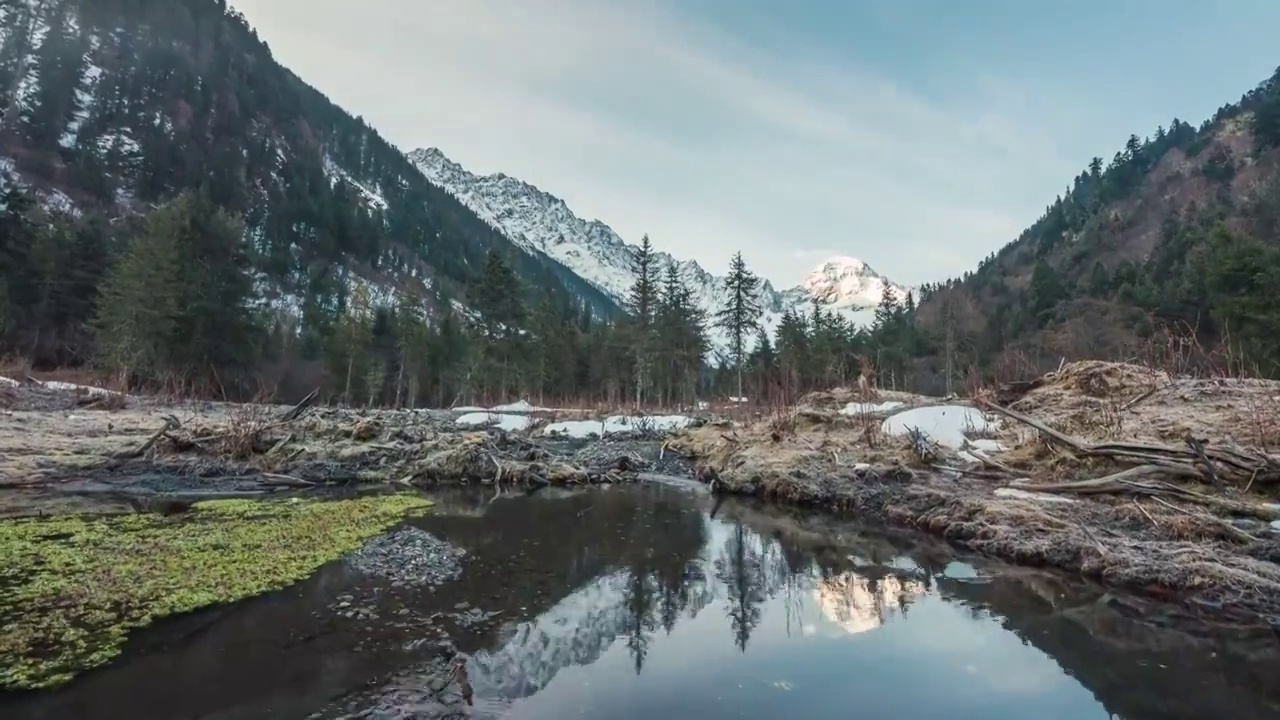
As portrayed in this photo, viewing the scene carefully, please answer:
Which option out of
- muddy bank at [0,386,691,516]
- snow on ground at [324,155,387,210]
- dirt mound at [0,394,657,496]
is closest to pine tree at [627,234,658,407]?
A: muddy bank at [0,386,691,516]

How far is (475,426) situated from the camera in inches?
899

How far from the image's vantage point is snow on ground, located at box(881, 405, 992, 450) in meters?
14.6

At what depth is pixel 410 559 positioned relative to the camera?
7664 millimetres

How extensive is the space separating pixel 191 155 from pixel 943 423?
126 metres

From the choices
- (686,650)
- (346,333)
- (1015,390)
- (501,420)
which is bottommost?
(686,650)

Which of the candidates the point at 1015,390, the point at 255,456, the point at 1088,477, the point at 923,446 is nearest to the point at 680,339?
the point at 1015,390

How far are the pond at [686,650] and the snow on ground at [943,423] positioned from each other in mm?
6801

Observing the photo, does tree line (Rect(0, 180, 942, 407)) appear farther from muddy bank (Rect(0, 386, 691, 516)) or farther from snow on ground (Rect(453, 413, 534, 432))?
snow on ground (Rect(453, 413, 534, 432))

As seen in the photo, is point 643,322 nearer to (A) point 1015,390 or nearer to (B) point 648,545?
(A) point 1015,390

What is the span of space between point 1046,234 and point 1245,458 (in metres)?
135

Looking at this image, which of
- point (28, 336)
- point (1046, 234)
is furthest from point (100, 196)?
point (1046, 234)

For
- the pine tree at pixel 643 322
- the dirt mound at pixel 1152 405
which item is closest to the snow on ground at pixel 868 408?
the dirt mound at pixel 1152 405

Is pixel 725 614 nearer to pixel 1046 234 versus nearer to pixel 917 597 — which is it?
pixel 917 597

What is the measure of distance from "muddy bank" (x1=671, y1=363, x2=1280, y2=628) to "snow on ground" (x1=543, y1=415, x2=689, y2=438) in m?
9.72
